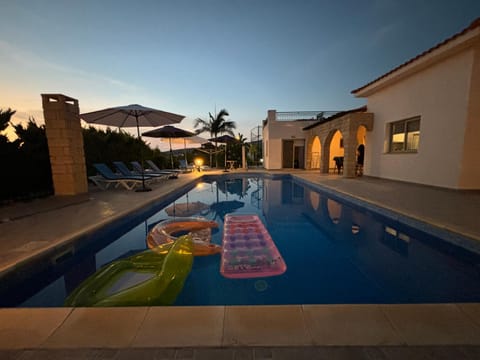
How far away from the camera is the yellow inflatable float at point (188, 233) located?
3533 millimetres

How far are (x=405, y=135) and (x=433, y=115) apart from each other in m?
1.46

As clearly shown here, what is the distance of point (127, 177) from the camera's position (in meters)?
8.10

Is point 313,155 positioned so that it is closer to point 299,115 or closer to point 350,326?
point 299,115

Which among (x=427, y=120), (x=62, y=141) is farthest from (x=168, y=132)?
(x=427, y=120)

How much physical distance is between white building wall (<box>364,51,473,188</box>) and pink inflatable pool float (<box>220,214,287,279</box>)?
644 centimetres

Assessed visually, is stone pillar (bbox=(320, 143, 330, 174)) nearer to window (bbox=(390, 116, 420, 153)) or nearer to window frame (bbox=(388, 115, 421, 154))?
window frame (bbox=(388, 115, 421, 154))

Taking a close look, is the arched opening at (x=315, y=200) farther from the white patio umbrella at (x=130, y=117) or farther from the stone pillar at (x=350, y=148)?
the white patio umbrella at (x=130, y=117)

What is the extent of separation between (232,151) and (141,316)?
1727 cm

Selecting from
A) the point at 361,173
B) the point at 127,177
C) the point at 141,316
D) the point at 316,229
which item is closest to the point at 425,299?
the point at 316,229

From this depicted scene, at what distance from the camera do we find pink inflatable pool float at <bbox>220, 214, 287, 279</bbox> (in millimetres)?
2934

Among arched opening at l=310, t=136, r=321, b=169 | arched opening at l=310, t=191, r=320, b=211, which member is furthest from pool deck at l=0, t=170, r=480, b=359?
arched opening at l=310, t=136, r=321, b=169

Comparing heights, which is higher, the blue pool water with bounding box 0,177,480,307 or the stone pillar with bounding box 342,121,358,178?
the stone pillar with bounding box 342,121,358,178

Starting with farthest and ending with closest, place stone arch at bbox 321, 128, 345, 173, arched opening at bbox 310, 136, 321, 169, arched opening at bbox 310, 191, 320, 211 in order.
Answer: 1. arched opening at bbox 310, 136, 321, 169
2. stone arch at bbox 321, 128, 345, 173
3. arched opening at bbox 310, 191, 320, 211

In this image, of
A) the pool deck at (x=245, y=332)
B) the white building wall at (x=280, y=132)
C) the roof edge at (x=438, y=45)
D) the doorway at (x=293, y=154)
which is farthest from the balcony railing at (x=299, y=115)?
the pool deck at (x=245, y=332)
